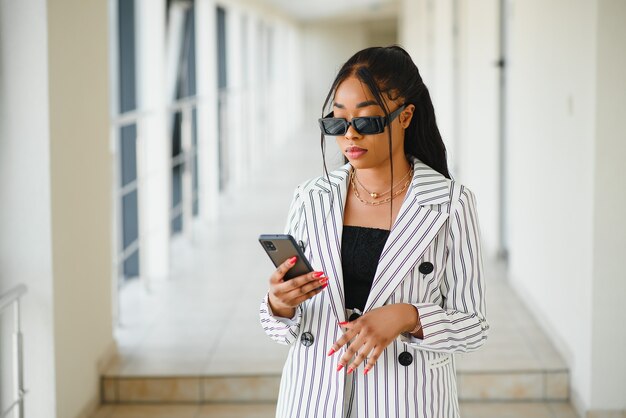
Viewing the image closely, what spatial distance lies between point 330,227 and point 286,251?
0.14 metres

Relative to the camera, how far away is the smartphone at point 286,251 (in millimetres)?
1274

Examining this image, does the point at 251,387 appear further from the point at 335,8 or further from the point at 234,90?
the point at 335,8

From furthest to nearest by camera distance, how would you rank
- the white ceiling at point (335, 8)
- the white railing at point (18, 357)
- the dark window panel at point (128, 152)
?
the white ceiling at point (335, 8) → the dark window panel at point (128, 152) → the white railing at point (18, 357)

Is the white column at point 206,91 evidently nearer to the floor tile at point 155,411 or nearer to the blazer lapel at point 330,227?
the floor tile at point 155,411

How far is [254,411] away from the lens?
295 centimetres

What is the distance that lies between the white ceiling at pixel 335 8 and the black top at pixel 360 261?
8519mm

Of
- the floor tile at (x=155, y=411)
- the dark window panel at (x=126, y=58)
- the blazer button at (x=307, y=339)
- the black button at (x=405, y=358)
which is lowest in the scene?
the floor tile at (x=155, y=411)

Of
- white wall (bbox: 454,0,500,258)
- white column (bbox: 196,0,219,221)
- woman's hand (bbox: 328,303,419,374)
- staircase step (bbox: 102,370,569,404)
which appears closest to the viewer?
woman's hand (bbox: 328,303,419,374)

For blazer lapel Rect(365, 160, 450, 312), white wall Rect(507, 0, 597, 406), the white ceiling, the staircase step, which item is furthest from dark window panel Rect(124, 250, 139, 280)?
the white ceiling

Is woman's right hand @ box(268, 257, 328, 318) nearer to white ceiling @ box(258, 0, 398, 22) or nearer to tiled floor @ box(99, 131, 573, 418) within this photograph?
tiled floor @ box(99, 131, 573, 418)

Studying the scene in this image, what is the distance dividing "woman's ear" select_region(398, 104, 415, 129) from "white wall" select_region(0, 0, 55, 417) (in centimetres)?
132

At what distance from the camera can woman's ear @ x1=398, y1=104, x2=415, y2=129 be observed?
1.40 m

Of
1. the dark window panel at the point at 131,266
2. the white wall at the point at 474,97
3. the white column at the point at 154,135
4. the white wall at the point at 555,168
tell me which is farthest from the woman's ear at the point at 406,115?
the dark window panel at the point at 131,266

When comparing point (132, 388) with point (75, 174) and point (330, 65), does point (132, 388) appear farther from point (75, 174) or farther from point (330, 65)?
point (330, 65)
